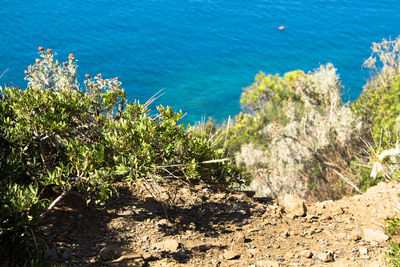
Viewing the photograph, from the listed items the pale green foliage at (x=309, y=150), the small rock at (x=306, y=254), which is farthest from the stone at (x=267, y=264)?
the pale green foliage at (x=309, y=150)

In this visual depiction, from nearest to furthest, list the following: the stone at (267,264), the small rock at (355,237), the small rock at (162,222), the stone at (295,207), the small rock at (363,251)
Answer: the stone at (267,264)
the small rock at (363,251)
the small rock at (355,237)
the small rock at (162,222)
the stone at (295,207)

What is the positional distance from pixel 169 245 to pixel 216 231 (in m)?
0.73

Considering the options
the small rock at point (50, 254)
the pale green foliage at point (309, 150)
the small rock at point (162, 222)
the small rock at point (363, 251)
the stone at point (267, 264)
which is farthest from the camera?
the pale green foliage at point (309, 150)

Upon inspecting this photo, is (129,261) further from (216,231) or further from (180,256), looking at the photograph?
(216,231)

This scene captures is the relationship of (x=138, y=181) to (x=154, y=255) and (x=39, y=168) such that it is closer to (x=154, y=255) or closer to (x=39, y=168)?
(x=154, y=255)

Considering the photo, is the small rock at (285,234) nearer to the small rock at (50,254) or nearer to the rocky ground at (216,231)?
the rocky ground at (216,231)

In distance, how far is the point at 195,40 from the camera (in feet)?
113

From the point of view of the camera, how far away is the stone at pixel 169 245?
13.4ft

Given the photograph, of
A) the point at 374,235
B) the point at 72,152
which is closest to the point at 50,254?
the point at 72,152

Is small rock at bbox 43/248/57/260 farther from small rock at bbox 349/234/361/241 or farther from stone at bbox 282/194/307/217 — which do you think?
small rock at bbox 349/234/361/241

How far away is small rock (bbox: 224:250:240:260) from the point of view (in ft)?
13.3

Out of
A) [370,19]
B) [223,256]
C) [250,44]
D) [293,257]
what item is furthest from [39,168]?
[370,19]

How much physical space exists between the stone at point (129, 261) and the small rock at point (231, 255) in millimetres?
849

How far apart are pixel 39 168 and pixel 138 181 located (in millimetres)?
1307
